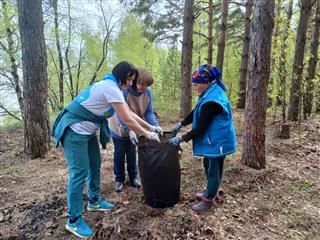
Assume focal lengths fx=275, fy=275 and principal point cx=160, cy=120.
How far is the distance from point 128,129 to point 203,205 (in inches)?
47.5

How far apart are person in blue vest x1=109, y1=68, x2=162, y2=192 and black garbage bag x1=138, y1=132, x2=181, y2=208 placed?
27 cm

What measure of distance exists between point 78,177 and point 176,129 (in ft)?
3.86

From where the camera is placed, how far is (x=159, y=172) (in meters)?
2.83

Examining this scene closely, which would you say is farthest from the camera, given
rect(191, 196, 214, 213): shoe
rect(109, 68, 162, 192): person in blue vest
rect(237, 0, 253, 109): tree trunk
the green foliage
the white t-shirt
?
the green foliage

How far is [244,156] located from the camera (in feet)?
13.5

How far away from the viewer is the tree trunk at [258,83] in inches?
145

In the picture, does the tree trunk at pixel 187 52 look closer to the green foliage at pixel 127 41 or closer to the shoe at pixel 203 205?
the shoe at pixel 203 205

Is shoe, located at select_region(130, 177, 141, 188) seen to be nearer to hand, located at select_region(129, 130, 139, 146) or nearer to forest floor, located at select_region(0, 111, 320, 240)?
forest floor, located at select_region(0, 111, 320, 240)

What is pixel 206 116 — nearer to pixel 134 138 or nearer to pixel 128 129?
pixel 134 138

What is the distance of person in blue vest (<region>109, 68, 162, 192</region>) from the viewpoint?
3098mm

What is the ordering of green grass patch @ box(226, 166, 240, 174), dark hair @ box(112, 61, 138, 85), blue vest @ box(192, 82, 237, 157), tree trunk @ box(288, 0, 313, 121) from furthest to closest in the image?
tree trunk @ box(288, 0, 313, 121)
green grass patch @ box(226, 166, 240, 174)
blue vest @ box(192, 82, 237, 157)
dark hair @ box(112, 61, 138, 85)

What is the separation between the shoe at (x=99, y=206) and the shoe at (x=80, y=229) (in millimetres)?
389

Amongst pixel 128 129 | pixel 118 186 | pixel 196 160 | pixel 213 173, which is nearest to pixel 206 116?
pixel 213 173

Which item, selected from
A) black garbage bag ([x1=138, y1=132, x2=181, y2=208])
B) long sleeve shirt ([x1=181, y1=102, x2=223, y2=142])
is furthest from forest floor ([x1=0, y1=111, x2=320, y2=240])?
long sleeve shirt ([x1=181, y1=102, x2=223, y2=142])
